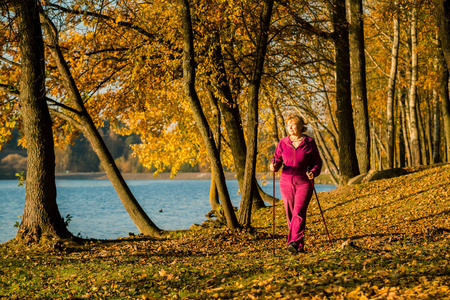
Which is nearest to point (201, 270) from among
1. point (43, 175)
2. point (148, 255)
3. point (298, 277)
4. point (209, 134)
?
point (298, 277)

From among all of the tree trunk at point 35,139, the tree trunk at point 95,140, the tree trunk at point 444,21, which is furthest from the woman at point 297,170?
the tree trunk at point 35,139

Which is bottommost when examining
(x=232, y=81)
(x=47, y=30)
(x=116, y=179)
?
(x=116, y=179)

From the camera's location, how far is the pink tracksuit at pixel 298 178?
21.2 ft

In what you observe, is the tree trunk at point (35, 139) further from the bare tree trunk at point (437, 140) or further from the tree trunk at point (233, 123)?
the bare tree trunk at point (437, 140)

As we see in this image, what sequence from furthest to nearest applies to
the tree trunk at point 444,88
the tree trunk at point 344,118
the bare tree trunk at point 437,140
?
the bare tree trunk at point 437,140 → the tree trunk at point 444,88 → the tree trunk at point 344,118

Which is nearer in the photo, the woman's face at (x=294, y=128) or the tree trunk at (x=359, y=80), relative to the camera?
the woman's face at (x=294, y=128)

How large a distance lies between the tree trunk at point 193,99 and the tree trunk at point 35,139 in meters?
2.94

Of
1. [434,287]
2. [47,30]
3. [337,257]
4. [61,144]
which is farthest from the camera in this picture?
[61,144]

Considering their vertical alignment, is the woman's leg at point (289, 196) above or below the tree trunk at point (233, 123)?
below

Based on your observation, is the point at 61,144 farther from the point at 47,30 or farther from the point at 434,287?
the point at 434,287

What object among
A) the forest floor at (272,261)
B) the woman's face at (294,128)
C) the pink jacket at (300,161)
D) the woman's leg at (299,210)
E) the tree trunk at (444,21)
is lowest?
the forest floor at (272,261)

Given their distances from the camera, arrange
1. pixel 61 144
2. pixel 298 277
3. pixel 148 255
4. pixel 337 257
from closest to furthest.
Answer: pixel 298 277
pixel 337 257
pixel 148 255
pixel 61 144

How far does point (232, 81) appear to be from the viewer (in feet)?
38.9

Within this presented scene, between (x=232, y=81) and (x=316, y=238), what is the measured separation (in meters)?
4.97
